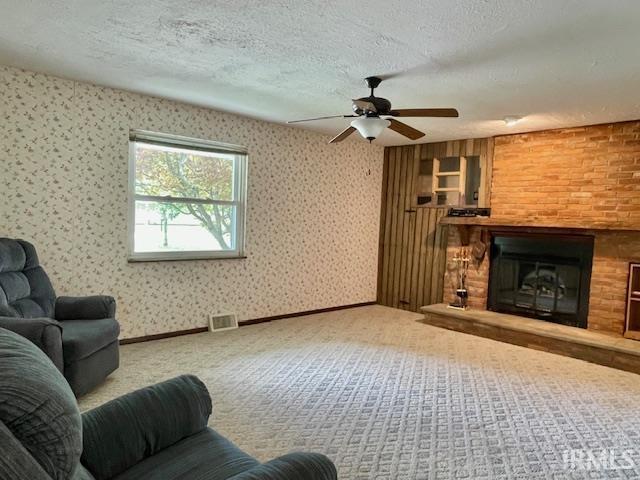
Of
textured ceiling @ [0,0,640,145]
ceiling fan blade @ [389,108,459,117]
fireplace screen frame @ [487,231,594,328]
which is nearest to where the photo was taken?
textured ceiling @ [0,0,640,145]

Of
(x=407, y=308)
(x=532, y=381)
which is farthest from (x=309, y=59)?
(x=407, y=308)

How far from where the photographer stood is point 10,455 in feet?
2.70

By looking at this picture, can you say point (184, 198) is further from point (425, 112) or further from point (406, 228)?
point (406, 228)

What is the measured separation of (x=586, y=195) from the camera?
4.65 metres

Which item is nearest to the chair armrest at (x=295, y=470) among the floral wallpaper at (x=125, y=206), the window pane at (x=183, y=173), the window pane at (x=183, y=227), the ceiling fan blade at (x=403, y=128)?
the ceiling fan blade at (x=403, y=128)

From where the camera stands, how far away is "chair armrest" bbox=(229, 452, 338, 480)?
1167mm

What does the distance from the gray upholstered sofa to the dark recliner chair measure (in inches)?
51.1

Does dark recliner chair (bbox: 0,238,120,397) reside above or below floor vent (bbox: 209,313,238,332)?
above

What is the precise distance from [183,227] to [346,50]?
2710 millimetres

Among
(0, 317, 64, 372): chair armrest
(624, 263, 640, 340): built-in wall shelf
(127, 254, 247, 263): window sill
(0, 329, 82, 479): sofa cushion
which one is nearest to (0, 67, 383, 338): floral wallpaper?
(127, 254, 247, 263): window sill

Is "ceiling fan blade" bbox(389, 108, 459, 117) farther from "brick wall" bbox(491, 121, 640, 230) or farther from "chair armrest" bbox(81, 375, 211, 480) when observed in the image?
"brick wall" bbox(491, 121, 640, 230)

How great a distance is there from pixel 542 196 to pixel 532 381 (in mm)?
2316

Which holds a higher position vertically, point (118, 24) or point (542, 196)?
point (118, 24)

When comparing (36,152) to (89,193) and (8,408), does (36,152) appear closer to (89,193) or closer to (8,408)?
(89,193)
